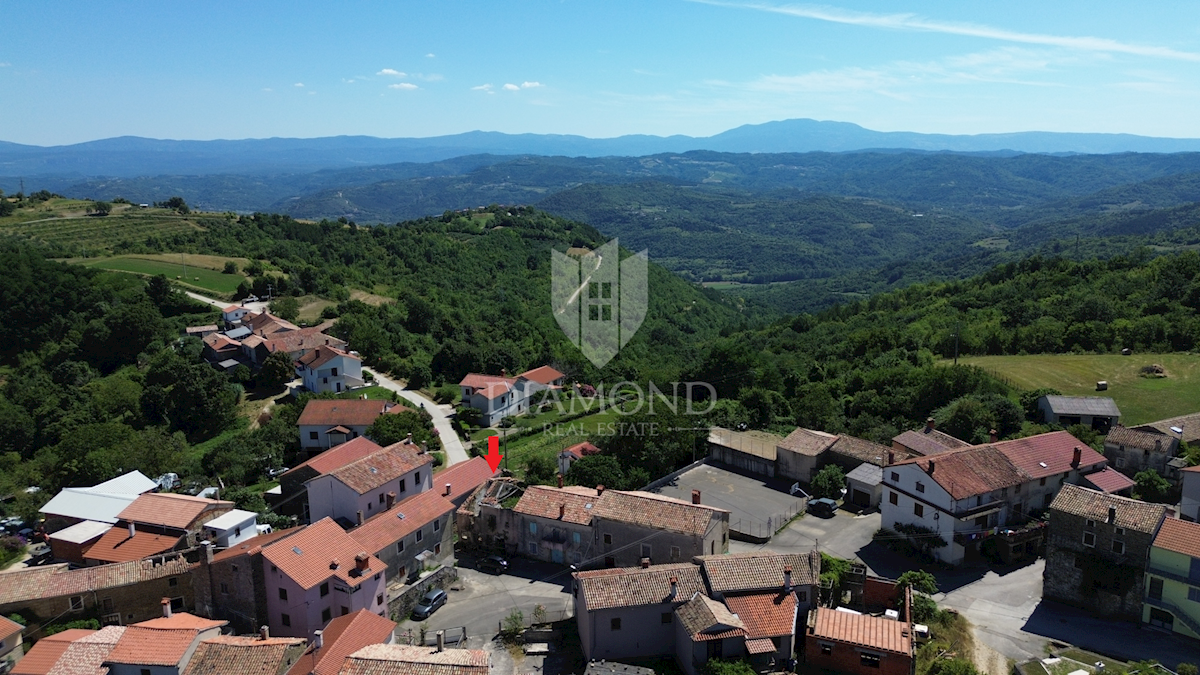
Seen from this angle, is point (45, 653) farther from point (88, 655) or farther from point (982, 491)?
point (982, 491)

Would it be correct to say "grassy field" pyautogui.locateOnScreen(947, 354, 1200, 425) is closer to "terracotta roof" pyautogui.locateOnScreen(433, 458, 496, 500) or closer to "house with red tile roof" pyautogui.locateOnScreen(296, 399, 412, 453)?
"terracotta roof" pyautogui.locateOnScreen(433, 458, 496, 500)

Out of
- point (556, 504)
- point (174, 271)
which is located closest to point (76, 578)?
point (556, 504)

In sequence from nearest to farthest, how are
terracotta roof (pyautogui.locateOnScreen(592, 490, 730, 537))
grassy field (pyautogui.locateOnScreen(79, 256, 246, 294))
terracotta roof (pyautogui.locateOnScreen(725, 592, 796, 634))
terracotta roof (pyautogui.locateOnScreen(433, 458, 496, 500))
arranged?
terracotta roof (pyautogui.locateOnScreen(725, 592, 796, 634))
terracotta roof (pyautogui.locateOnScreen(592, 490, 730, 537))
terracotta roof (pyautogui.locateOnScreen(433, 458, 496, 500))
grassy field (pyautogui.locateOnScreen(79, 256, 246, 294))

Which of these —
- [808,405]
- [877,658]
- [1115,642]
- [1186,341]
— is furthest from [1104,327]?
[877,658]

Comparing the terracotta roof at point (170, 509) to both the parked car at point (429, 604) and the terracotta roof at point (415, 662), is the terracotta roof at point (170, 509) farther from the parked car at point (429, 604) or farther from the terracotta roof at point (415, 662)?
the terracotta roof at point (415, 662)

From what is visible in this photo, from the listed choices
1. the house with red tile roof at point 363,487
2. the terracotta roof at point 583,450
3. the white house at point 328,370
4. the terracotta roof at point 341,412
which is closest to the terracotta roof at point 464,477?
the house with red tile roof at point 363,487

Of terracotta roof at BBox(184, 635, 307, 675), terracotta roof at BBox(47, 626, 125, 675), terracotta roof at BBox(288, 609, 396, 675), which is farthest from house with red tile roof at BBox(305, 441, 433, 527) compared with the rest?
terracotta roof at BBox(47, 626, 125, 675)
